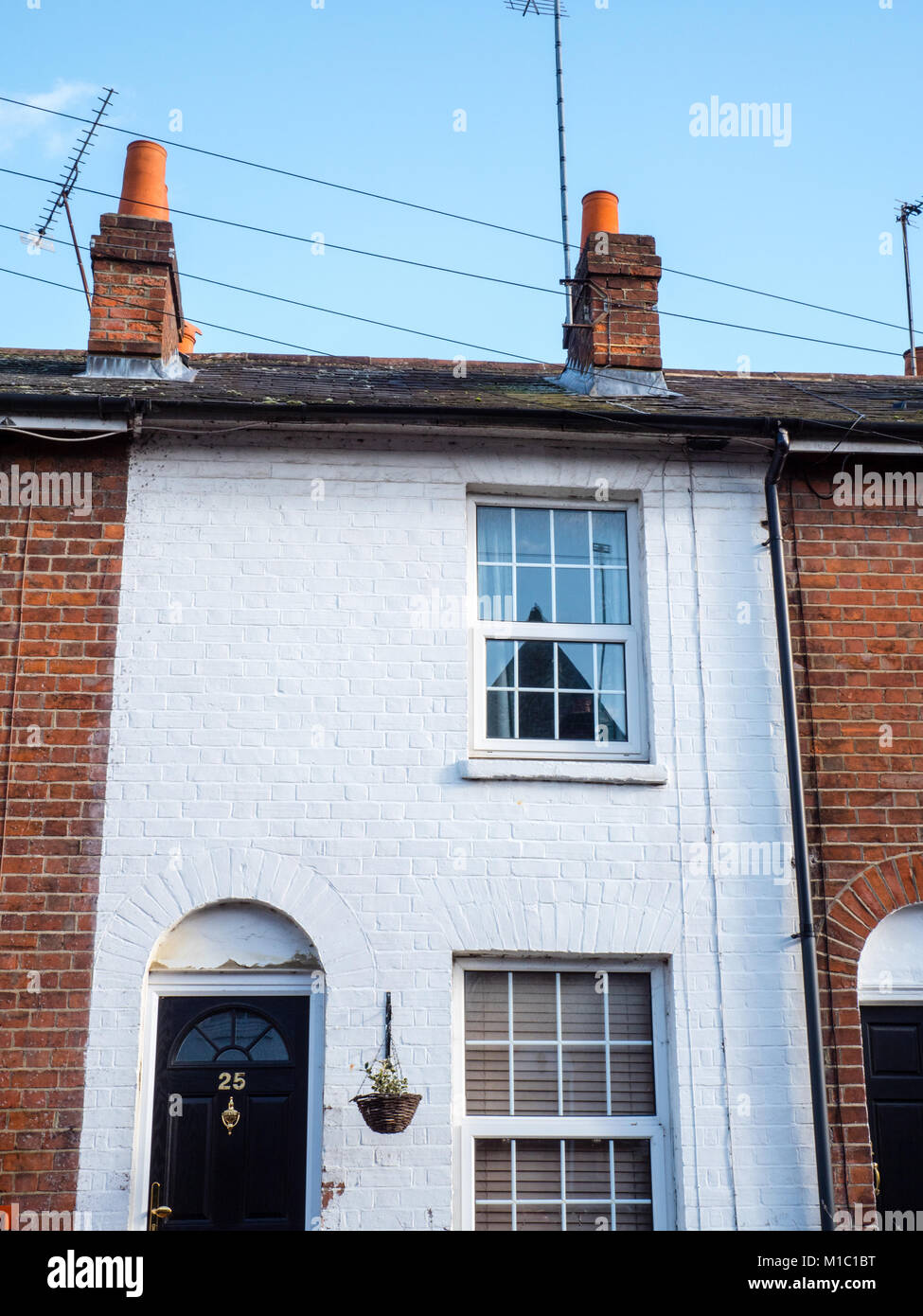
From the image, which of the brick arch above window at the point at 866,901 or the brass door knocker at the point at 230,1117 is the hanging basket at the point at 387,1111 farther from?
the brick arch above window at the point at 866,901

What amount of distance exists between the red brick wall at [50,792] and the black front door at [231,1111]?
0.50 meters

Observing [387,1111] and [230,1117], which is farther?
[230,1117]

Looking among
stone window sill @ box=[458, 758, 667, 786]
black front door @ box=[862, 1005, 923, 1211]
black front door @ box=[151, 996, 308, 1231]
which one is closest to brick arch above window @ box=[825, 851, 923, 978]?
black front door @ box=[862, 1005, 923, 1211]

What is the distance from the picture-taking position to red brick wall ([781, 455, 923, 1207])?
7742 mm

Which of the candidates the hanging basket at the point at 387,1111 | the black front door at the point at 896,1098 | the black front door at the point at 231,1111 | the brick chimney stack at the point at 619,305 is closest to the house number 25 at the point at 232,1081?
the black front door at the point at 231,1111

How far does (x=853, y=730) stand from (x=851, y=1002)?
5.16 feet

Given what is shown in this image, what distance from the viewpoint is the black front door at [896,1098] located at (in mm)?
7648

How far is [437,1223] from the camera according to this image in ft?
23.9

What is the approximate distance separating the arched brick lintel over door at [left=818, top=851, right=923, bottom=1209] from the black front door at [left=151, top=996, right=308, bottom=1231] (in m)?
2.87

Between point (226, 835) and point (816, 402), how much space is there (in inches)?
202

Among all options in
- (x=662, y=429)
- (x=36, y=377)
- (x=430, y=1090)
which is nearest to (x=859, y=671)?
(x=662, y=429)

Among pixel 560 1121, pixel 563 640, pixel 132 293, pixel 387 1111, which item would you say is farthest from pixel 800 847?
pixel 132 293

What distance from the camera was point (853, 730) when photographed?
832 centimetres

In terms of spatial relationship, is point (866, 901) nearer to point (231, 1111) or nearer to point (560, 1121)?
point (560, 1121)
